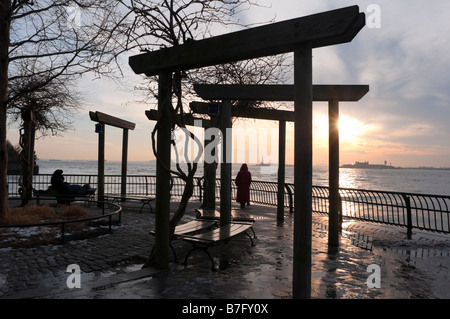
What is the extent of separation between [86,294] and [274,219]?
762 centimetres

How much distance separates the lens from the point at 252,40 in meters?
4.19

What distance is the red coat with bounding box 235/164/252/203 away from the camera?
13336 mm

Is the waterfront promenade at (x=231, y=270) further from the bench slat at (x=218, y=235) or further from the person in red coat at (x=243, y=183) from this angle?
the person in red coat at (x=243, y=183)

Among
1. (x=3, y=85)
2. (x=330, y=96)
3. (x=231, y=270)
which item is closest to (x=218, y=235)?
(x=231, y=270)

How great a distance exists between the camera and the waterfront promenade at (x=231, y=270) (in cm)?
430

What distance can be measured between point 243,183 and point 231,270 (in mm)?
8258

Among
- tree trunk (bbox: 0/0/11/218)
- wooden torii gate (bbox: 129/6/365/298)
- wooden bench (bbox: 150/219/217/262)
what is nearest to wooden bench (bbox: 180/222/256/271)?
wooden bench (bbox: 150/219/217/262)

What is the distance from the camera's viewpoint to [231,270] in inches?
208

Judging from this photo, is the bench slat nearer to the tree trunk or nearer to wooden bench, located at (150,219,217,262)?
wooden bench, located at (150,219,217,262)

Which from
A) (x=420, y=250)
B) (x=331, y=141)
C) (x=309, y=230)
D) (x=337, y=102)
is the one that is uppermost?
(x=337, y=102)
